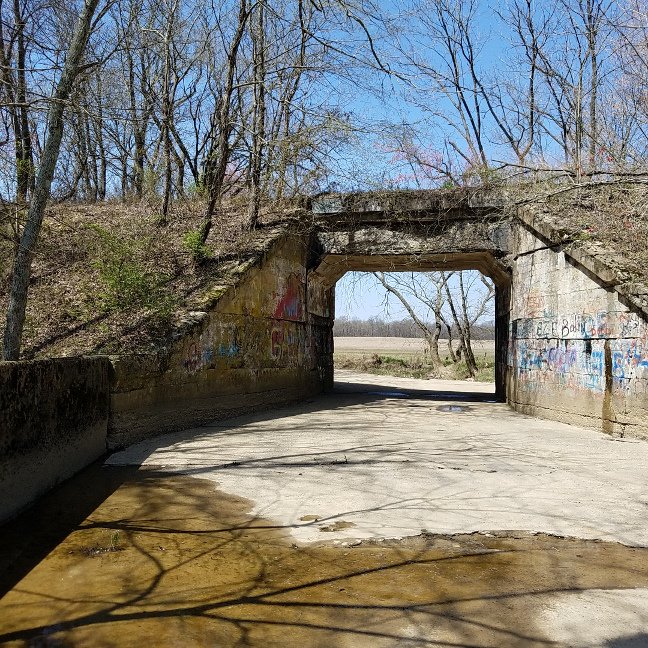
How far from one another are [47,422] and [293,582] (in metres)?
3.30

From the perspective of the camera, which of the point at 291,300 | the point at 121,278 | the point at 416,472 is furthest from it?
the point at 291,300

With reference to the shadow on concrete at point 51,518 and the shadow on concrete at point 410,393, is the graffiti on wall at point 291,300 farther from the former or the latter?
the shadow on concrete at point 51,518

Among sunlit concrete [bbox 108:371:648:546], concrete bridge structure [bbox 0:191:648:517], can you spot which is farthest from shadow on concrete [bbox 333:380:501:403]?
sunlit concrete [bbox 108:371:648:546]

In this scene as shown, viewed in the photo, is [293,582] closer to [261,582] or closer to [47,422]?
[261,582]

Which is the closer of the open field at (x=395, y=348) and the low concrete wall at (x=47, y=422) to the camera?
the low concrete wall at (x=47, y=422)

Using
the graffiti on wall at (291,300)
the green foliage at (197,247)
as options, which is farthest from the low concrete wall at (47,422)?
the graffiti on wall at (291,300)

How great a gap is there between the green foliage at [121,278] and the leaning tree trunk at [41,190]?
157 centimetres

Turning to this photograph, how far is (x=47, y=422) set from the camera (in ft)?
19.0

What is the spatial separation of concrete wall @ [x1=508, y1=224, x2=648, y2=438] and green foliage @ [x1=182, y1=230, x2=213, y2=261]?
A: 637 centimetres

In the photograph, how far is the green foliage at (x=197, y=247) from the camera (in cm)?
1123

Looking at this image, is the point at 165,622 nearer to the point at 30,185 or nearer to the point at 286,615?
the point at 286,615

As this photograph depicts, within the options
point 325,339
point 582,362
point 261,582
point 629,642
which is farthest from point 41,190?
point 325,339

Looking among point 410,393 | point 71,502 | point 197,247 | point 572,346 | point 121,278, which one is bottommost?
point 410,393

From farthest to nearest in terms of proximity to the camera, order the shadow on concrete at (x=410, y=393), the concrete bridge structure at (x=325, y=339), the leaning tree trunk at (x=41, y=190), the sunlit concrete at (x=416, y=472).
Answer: the shadow on concrete at (x=410, y=393), the leaning tree trunk at (x=41, y=190), the concrete bridge structure at (x=325, y=339), the sunlit concrete at (x=416, y=472)
